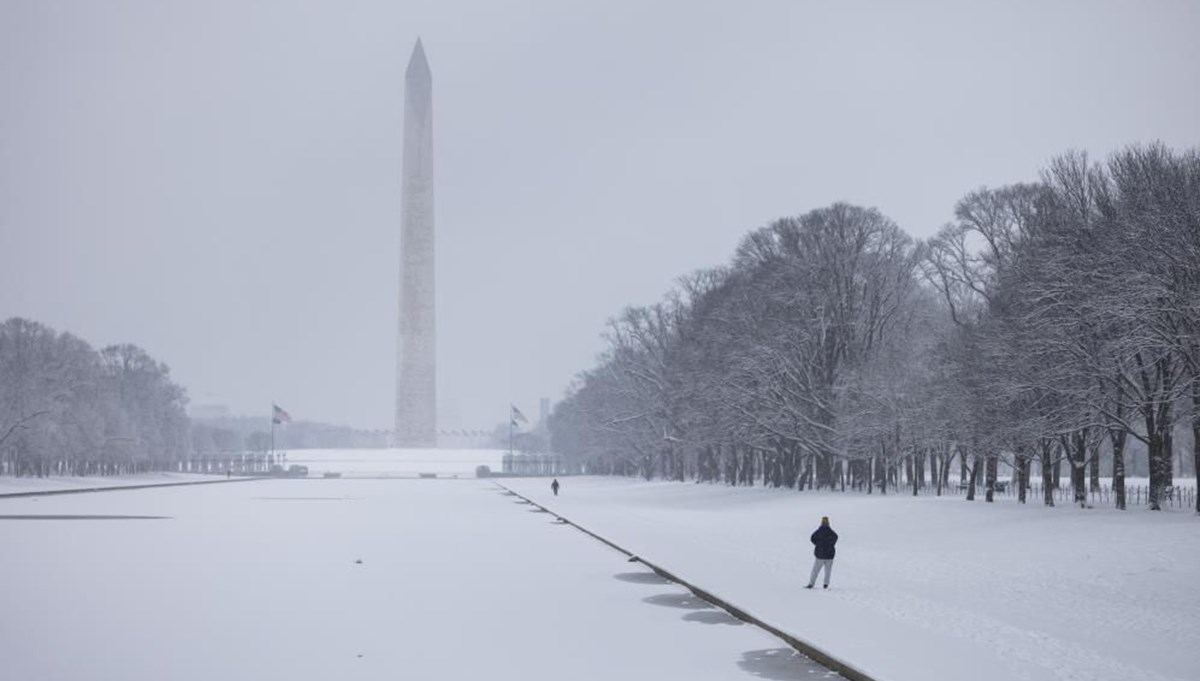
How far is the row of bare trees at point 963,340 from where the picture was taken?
31.8 m

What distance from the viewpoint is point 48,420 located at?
264 ft

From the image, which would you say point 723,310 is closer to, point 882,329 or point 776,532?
point 882,329

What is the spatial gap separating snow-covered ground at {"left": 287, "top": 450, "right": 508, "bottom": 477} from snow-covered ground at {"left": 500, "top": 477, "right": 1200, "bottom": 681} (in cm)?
7913

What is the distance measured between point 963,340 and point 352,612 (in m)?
31.5

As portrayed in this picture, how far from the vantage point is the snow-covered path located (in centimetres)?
1369

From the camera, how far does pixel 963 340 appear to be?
145 feet

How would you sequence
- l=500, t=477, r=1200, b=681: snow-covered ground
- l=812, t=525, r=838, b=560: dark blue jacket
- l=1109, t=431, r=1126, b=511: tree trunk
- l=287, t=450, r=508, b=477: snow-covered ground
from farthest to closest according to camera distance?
l=287, t=450, r=508, b=477: snow-covered ground
l=1109, t=431, r=1126, b=511: tree trunk
l=812, t=525, r=838, b=560: dark blue jacket
l=500, t=477, r=1200, b=681: snow-covered ground

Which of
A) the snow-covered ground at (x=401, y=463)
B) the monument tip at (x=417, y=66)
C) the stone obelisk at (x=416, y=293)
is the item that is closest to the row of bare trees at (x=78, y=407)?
the snow-covered ground at (x=401, y=463)

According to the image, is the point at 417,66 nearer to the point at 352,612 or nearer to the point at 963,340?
the point at 963,340

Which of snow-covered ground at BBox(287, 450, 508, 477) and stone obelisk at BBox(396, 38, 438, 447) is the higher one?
stone obelisk at BBox(396, 38, 438, 447)

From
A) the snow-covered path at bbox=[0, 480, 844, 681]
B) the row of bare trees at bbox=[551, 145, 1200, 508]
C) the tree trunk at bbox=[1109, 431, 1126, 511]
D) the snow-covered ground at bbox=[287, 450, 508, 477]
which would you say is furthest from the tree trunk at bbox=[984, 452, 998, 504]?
the snow-covered ground at bbox=[287, 450, 508, 477]

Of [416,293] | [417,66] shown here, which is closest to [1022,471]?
[416,293]

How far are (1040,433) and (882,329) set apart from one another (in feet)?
69.9

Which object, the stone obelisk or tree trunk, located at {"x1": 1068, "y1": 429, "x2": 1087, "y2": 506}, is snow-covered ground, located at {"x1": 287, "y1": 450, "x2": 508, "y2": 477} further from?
tree trunk, located at {"x1": 1068, "y1": 429, "x2": 1087, "y2": 506}
